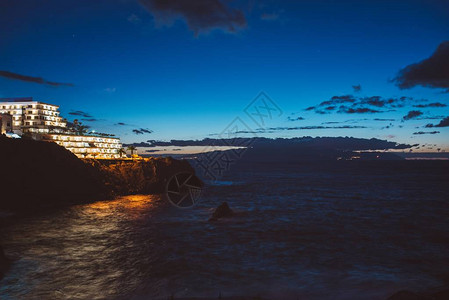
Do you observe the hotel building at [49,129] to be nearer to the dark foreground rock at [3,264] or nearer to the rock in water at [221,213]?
the rock in water at [221,213]

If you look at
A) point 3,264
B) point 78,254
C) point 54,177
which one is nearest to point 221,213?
point 78,254

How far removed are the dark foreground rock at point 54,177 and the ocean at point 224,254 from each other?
744cm

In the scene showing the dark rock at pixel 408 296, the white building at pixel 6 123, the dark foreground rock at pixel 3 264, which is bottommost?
the dark foreground rock at pixel 3 264

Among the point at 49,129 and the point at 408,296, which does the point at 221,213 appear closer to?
the point at 408,296

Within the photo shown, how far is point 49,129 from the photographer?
9169cm

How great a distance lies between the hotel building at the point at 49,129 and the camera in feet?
278

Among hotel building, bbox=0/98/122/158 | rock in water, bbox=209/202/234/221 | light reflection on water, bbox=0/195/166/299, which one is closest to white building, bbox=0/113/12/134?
hotel building, bbox=0/98/122/158

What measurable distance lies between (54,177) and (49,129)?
1925 inches

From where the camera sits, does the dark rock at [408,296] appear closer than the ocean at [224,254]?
Yes

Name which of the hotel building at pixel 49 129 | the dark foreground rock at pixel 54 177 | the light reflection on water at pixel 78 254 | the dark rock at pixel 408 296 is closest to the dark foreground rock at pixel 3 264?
the light reflection on water at pixel 78 254

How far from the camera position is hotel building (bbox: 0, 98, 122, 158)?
8481 cm

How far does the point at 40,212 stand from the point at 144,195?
2665 cm

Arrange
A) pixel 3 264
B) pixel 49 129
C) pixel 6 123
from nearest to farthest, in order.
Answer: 1. pixel 3 264
2. pixel 6 123
3. pixel 49 129

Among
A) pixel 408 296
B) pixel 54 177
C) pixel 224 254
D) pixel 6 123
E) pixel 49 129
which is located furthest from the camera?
pixel 49 129
